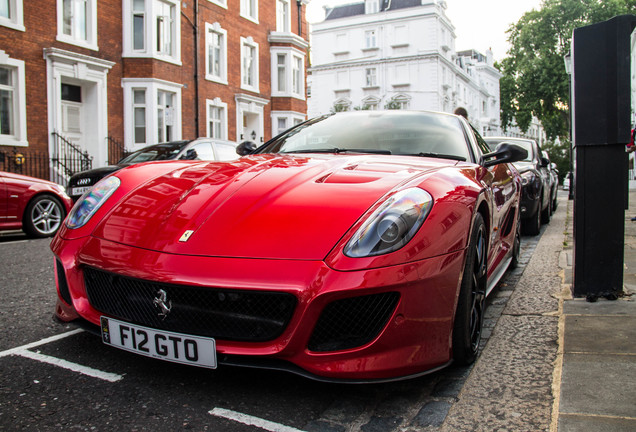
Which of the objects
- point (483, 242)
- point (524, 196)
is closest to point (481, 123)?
point (524, 196)

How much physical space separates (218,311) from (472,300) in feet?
4.00

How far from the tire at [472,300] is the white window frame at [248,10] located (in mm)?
24315

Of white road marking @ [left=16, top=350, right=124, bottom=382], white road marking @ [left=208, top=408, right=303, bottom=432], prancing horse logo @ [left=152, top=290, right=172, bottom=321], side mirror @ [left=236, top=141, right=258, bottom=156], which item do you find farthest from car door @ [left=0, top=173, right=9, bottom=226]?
white road marking @ [left=208, top=408, right=303, bottom=432]

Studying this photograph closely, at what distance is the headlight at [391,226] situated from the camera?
A: 226 centimetres

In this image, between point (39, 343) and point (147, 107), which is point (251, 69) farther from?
point (39, 343)

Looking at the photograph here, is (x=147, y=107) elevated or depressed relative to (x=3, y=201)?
elevated

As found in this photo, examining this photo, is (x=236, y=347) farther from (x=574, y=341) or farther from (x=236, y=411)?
(x=574, y=341)

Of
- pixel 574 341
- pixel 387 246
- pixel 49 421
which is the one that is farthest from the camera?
pixel 574 341

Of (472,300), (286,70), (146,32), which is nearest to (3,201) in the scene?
(472,300)

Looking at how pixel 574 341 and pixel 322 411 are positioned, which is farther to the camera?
pixel 574 341

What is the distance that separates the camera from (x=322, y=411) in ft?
7.47

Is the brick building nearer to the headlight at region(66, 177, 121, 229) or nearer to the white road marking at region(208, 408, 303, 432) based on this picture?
the headlight at region(66, 177, 121, 229)

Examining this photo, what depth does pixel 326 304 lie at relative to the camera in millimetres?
2133

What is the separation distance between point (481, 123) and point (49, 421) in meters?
73.1
